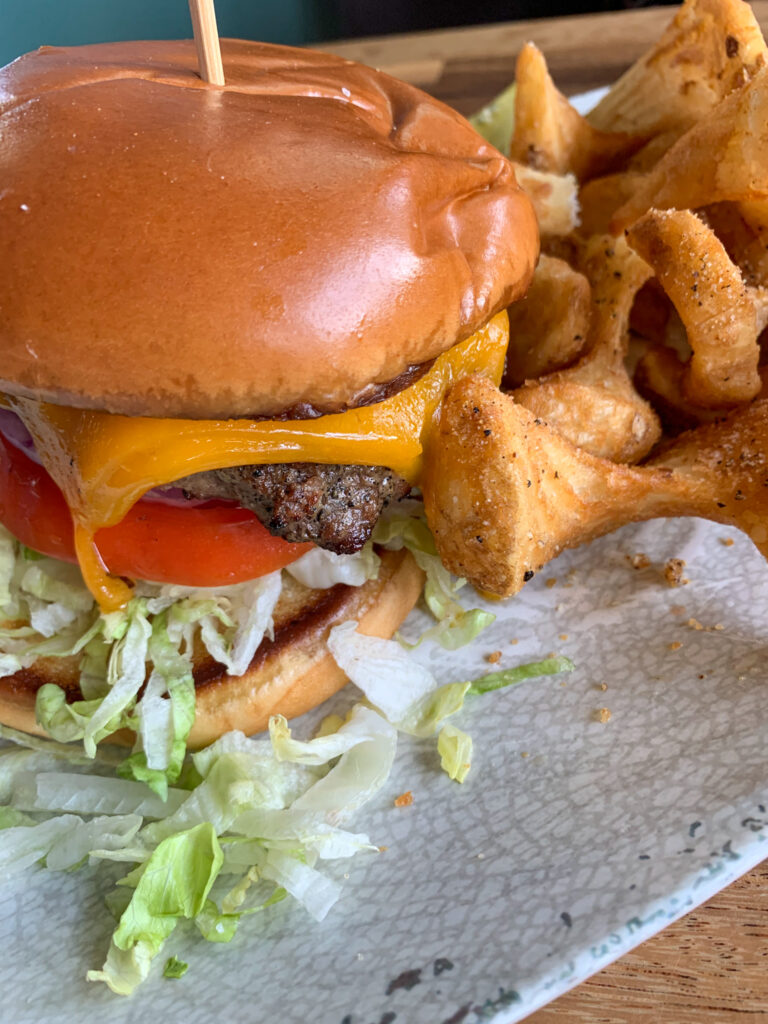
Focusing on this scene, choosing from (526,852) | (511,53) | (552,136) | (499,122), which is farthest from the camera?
(511,53)

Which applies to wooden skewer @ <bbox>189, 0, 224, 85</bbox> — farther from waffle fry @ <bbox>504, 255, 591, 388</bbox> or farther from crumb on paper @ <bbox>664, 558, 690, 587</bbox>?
crumb on paper @ <bbox>664, 558, 690, 587</bbox>

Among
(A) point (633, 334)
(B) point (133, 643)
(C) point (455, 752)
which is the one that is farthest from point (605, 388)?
(B) point (133, 643)

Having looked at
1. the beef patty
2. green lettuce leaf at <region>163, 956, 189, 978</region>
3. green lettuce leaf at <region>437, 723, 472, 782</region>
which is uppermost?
the beef patty

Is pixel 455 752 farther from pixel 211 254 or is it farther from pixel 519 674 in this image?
pixel 211 254

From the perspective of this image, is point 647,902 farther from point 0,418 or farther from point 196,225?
point 0,418

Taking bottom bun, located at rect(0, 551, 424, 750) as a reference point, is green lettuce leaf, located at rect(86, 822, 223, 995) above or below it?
below

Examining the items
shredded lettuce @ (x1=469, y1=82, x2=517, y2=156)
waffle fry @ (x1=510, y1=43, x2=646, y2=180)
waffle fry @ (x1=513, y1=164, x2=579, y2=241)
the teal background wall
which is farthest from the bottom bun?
the teal background wall
